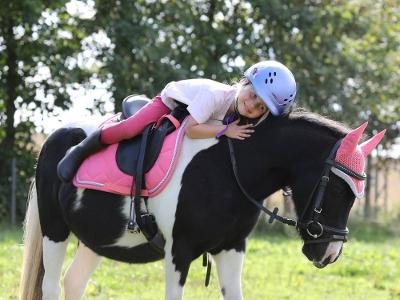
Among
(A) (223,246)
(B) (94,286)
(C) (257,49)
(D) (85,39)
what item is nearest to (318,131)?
(A) (223,246)

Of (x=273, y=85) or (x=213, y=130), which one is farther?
(x=213, y=130)

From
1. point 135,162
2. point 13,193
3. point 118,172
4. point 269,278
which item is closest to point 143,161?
point 135,162

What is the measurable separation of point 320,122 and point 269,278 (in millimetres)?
4970

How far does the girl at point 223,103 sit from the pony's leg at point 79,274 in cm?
100

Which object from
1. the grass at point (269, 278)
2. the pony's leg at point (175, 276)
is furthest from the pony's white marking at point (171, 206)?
the grass at point (269, 278)

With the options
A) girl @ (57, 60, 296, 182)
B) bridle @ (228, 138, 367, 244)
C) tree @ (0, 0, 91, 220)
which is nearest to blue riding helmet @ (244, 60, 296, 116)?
girl @ (57, 60, 296, 182)

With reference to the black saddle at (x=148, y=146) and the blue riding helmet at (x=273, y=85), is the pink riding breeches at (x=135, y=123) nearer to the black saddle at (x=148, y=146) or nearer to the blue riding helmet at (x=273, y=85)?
the black saddle at (x=148, y=146)

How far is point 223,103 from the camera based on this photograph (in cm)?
436

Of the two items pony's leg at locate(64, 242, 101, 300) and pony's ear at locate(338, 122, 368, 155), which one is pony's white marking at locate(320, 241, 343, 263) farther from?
pony's leg at locate(64, 242, 101, 300)

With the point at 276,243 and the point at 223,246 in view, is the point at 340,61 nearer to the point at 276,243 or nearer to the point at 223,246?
the point at 276,243

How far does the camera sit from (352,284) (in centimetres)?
870

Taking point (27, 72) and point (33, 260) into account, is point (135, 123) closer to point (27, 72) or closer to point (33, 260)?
point (33, 260)

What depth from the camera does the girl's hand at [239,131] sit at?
4.23 meters

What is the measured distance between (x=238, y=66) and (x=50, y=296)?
11.9m
